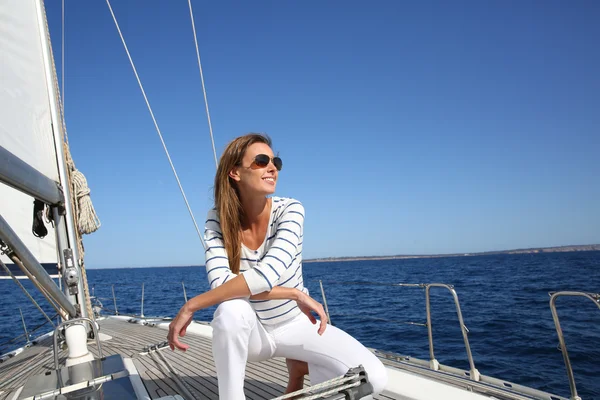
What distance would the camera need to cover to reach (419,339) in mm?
9398

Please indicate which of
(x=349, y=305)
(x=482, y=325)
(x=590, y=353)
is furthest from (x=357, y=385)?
(x=349, y=305)

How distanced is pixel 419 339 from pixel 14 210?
339 inches

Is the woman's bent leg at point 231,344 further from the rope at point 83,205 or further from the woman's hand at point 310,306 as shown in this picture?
the rope at point 83,205

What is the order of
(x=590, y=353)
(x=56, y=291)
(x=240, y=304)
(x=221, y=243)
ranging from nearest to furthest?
1. (x=240, y=304)
2. (x=221, y=243)
3. (x=56, y=291)
4. (x=590, y=353)

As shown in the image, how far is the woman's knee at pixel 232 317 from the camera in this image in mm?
1532

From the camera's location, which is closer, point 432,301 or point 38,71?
point 38,71

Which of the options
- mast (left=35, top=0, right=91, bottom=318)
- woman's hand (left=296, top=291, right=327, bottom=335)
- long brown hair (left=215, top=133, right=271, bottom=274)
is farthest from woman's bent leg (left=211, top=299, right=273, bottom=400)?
mast (left=35, top=0, right=91, bottom=318)

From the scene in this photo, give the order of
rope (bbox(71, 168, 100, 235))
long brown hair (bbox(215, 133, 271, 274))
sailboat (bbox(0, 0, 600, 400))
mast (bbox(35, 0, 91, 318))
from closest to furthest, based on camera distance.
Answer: long brown hair (bbox(215, 133, 271, 274))
sailboat (bbox(0, 0, 600, 400))
mast (bbox(35, 0, 91, 318))
rope (bbox(71, 168, 100, 235))

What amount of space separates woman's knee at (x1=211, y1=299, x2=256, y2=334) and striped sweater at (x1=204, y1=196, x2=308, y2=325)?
0.26 ft

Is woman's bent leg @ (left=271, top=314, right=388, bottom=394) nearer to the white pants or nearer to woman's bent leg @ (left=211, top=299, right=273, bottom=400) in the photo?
the white pants

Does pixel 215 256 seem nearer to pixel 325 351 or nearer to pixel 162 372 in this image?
pixel 325 351

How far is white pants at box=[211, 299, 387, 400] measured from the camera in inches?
60.6

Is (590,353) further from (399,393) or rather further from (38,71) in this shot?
(38,71)

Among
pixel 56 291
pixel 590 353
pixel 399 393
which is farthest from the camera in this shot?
pixel 590 353
